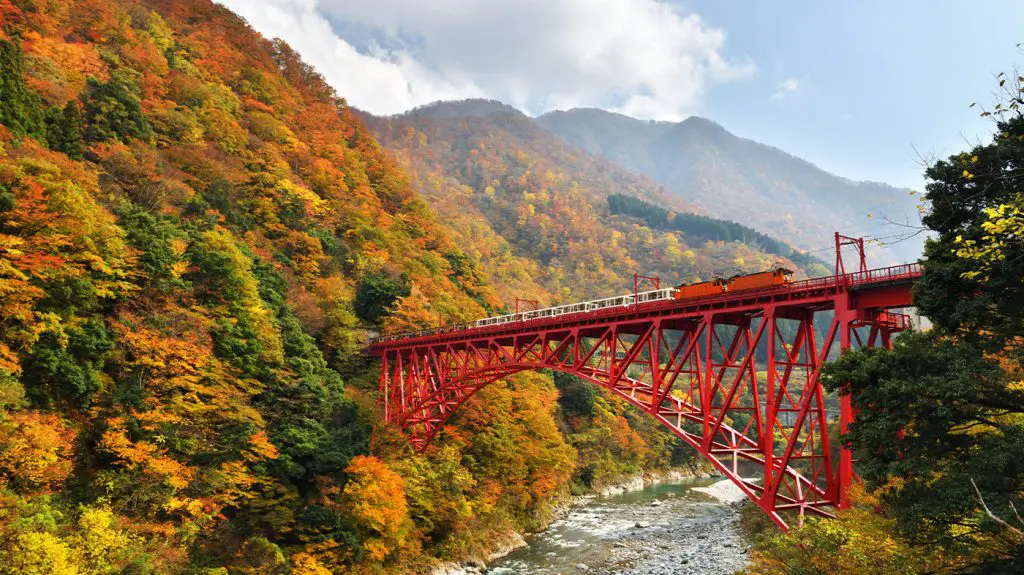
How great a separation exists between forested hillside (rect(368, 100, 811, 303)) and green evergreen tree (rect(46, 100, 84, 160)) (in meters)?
45.8

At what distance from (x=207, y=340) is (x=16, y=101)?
14221mm

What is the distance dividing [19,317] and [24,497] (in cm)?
473

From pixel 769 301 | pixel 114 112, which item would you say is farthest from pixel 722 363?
pixel 114 112

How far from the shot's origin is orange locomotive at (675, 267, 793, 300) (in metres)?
15.4

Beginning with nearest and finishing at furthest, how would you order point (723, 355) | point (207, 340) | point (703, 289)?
1. point (703, 289)
2. point (207, 340)
3. point (723, 355)

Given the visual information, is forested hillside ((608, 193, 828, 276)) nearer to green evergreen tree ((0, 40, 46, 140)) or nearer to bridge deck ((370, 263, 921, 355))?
bridge deck ((370, 263, 921, 355))

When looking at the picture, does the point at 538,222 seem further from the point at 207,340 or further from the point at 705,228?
the point at 207,340

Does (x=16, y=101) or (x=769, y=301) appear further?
(x=16, y=101)

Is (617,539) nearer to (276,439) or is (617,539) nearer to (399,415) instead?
(399,415)

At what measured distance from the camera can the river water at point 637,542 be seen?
23.5m

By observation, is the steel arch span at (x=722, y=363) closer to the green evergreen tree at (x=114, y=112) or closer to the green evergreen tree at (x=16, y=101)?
the green evergreen tree at (x=114, y=112)

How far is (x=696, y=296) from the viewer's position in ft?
58.2

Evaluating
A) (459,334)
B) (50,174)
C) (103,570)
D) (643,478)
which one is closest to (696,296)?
(459,334)

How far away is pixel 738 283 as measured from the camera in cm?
1639
